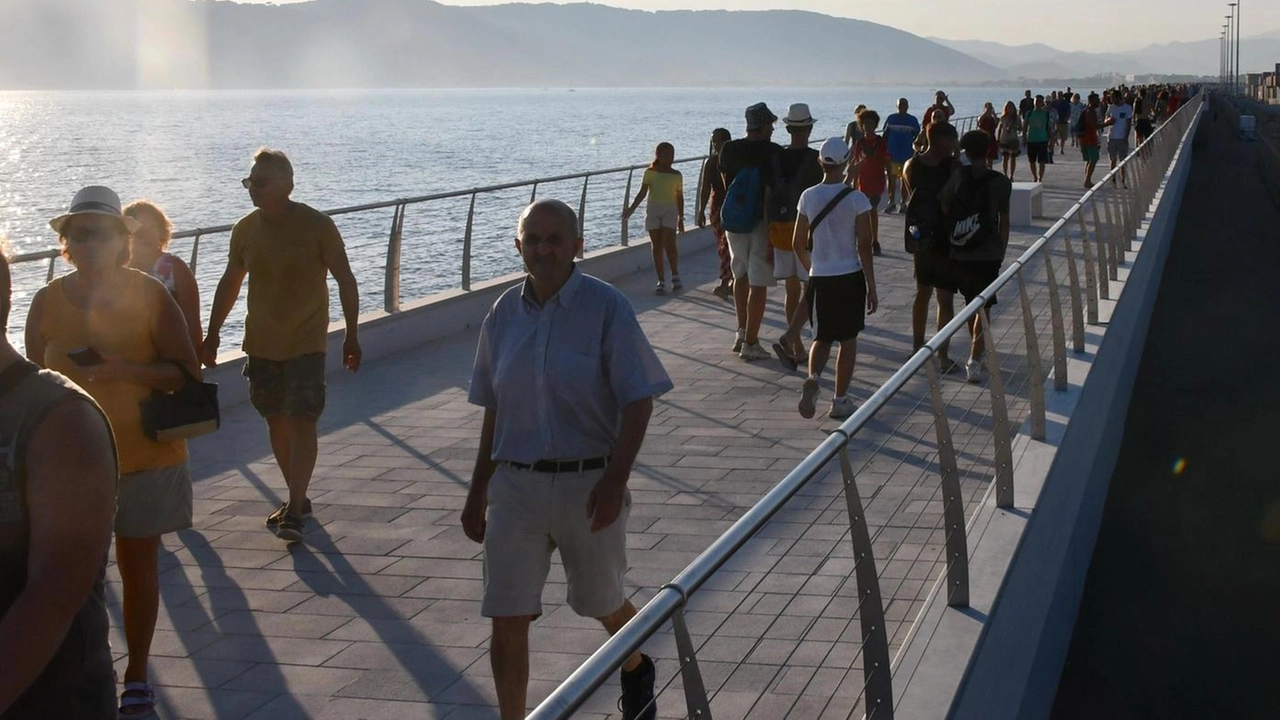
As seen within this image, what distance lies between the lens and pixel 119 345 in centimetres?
484

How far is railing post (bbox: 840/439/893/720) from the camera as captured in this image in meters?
3.59

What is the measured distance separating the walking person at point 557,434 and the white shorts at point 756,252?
250 inches

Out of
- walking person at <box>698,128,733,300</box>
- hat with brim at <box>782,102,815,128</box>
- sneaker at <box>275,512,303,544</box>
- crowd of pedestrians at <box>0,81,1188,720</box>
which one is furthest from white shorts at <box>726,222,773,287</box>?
sneaker at <box>275,512,303,544</box>

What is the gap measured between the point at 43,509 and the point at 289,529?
442 cm

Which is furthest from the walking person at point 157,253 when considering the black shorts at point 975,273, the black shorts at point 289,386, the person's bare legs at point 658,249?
the person's bare legs at point 658,249

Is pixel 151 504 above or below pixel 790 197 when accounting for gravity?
below

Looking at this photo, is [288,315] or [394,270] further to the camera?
[394,270]

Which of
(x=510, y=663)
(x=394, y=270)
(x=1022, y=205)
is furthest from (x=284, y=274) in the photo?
(x=1022, y=205)

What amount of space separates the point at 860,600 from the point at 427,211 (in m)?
50.8

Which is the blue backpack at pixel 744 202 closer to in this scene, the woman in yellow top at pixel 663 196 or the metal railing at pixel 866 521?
the metal railing at pixel 866 521

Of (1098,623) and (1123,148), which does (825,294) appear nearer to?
(1098,623)

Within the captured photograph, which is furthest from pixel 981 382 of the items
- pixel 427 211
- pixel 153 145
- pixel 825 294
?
pixel 153 145

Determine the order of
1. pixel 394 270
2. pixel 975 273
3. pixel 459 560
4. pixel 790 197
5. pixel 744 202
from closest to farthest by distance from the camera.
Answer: pixel 459 560 → pixel 975 273 → pixel 790 197 → pixel 744 202 → pixel 394 270

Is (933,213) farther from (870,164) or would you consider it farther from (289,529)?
(870,164)
